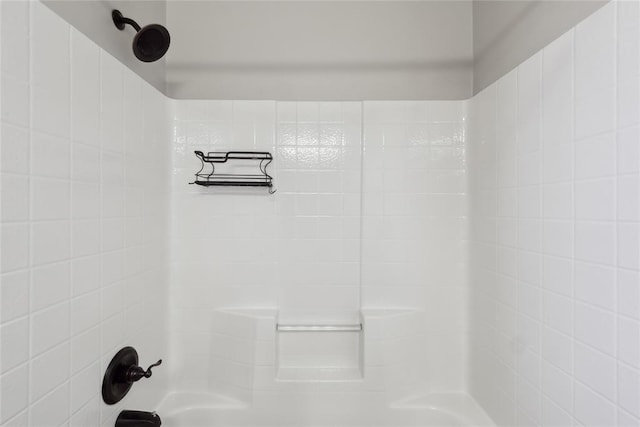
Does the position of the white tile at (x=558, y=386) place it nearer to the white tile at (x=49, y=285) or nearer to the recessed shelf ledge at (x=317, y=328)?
the recessed shelf ledge at (x=317, y=328)

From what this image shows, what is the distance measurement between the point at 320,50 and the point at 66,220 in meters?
1.36

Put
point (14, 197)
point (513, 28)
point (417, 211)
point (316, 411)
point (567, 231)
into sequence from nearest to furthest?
point (14, 197) → point (567, 231) → point (513, 28) → point (316, 411) → point (417, 211)

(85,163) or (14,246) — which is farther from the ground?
(85,163)

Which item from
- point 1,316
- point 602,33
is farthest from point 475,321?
point 1,316

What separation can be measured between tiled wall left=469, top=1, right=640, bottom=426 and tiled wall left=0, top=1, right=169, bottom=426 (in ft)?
4.93

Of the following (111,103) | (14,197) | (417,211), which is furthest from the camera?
(417,211)

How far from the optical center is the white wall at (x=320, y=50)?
165 centimetres

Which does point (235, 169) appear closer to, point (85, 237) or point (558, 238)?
point (85, 237)

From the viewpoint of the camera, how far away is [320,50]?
167 cm

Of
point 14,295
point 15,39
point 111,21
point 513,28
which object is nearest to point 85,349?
point 14,295

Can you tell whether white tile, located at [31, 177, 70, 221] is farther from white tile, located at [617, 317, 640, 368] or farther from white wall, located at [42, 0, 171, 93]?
white tile, located at [617, 317, 640, 368]

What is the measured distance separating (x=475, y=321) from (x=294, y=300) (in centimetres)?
91

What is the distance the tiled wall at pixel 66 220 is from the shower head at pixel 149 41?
0.11 meters

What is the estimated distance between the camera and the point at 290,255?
5.46 ft
